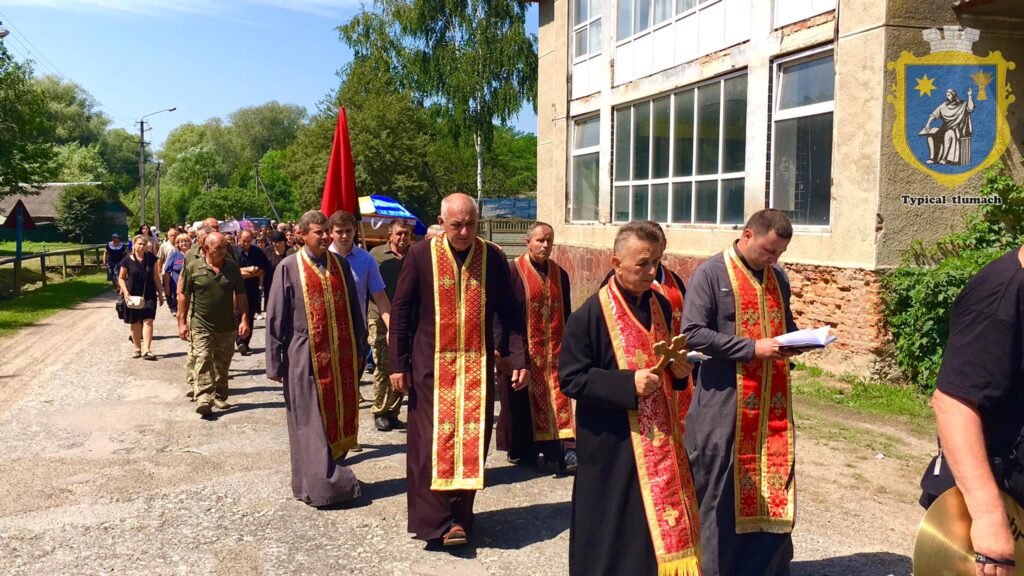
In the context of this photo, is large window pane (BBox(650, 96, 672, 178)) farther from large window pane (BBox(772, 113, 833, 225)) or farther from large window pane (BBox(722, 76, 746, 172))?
large window pane (BBox(772, 113, 833, 225))

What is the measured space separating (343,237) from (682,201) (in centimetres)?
866

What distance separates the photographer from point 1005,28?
34.8 ft

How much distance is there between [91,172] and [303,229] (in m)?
82.9

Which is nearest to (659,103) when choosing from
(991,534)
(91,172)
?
(991,534)

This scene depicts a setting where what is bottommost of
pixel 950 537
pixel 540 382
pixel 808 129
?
pixel 540 382

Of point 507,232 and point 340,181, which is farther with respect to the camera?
point 507,232

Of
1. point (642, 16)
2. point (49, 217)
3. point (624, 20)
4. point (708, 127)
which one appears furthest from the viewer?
point (49, 217)

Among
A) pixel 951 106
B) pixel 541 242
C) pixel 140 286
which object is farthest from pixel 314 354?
pixel 951 106

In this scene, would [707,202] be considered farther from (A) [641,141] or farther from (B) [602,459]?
(B) [602,459]

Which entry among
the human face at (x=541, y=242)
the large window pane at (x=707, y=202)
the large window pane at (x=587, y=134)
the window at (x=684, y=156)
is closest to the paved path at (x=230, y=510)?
the human face at (x=541, y=242)

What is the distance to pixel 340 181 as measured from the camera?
9.18 m

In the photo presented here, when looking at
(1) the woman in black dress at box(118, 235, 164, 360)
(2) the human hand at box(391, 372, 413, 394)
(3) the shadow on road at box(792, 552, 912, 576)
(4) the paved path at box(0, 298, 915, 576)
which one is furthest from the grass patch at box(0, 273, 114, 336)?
(3) the shadow on road at box(792, 552, 912, 576)

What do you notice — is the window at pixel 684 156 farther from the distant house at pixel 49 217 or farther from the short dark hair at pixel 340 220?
the distant house at pixel 49 217

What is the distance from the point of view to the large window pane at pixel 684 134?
15109 millimetres
